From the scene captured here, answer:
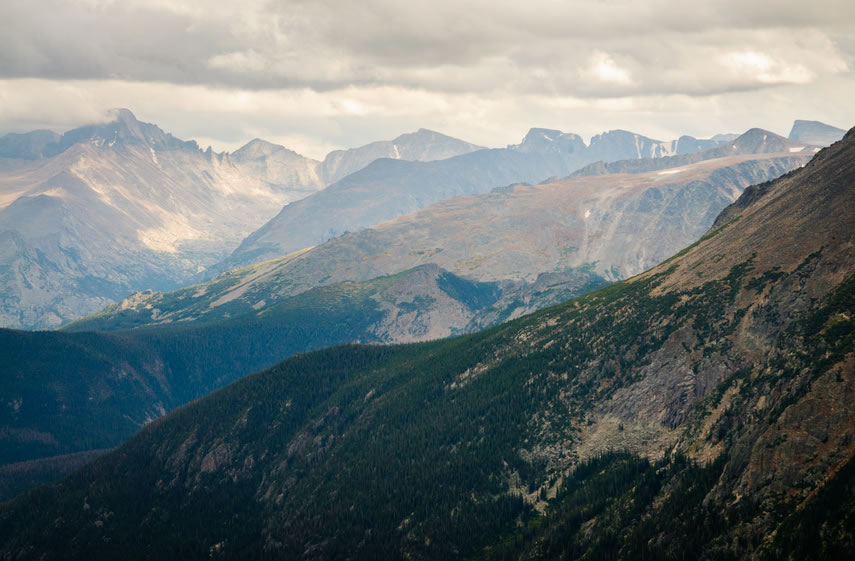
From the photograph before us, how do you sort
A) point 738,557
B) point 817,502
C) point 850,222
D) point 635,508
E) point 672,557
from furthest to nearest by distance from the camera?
point 850,222 < point 635,508 < point 672,557 < point 738,557 < point 817,502

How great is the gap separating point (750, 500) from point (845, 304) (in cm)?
5946

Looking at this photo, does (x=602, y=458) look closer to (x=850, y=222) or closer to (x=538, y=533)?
(x=538, y=533)

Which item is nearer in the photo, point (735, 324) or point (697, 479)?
point (697, 479)

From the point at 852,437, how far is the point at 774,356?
4792 centimetres

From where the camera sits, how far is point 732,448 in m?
146

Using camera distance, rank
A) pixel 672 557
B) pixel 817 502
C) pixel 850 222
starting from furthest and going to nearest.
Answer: pixel 850 222 < pixel 672 557 < pixel 817 502

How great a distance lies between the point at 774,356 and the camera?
166 meters

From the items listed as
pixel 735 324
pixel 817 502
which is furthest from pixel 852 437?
pixel 735 324

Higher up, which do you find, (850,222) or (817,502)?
(850,222)

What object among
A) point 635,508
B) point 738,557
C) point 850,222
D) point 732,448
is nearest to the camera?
point 738,557

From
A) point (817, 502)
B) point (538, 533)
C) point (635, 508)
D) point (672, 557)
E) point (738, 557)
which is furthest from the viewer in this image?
point (538, 533)

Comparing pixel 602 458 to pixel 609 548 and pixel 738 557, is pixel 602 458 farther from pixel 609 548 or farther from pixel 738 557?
pixel 738 557

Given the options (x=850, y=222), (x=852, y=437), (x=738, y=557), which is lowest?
(x=738, y=557)

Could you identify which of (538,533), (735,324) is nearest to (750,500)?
(538,533)
